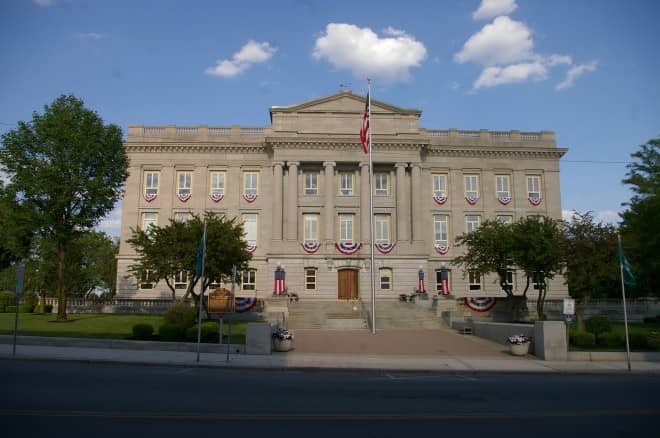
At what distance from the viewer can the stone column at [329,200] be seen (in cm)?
4794

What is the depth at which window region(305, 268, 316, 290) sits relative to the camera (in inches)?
1847

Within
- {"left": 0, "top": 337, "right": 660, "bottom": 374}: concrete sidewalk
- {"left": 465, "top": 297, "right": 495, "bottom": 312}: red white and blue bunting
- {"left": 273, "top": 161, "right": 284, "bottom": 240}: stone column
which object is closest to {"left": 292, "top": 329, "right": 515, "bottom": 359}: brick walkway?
{"left": 0, "top": 337, "right": 660, "bottom": 374}: concrete sidewalk

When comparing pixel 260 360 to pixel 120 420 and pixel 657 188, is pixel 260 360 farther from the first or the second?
pixel 657 188

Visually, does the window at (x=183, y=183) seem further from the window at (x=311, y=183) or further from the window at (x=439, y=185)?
the window at (x=439, y=185)

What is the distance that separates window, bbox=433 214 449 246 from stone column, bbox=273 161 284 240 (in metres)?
14.9

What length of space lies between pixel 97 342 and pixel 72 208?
15143 millimetres

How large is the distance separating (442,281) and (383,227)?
7.31 meters

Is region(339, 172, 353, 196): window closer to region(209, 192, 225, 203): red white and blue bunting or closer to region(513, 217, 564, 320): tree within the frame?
region(209, 192, 225, 203): red white and blue bunting

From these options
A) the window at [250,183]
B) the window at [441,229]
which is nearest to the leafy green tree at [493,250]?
the window at [441,229]

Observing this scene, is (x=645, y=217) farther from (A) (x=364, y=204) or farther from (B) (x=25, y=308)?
(B) (x=25, y=308)

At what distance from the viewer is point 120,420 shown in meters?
8.74

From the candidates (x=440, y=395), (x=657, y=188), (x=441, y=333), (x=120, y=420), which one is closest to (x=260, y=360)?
(x=440, y=395)

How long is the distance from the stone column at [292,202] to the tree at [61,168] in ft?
56.2

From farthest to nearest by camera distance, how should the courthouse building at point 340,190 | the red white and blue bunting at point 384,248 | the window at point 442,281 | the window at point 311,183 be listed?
1. the window at point 311,183
2. the courthouse building at point 340,190
3. the red white and blue bunting at point 384,248
4. the window at point 442,281
